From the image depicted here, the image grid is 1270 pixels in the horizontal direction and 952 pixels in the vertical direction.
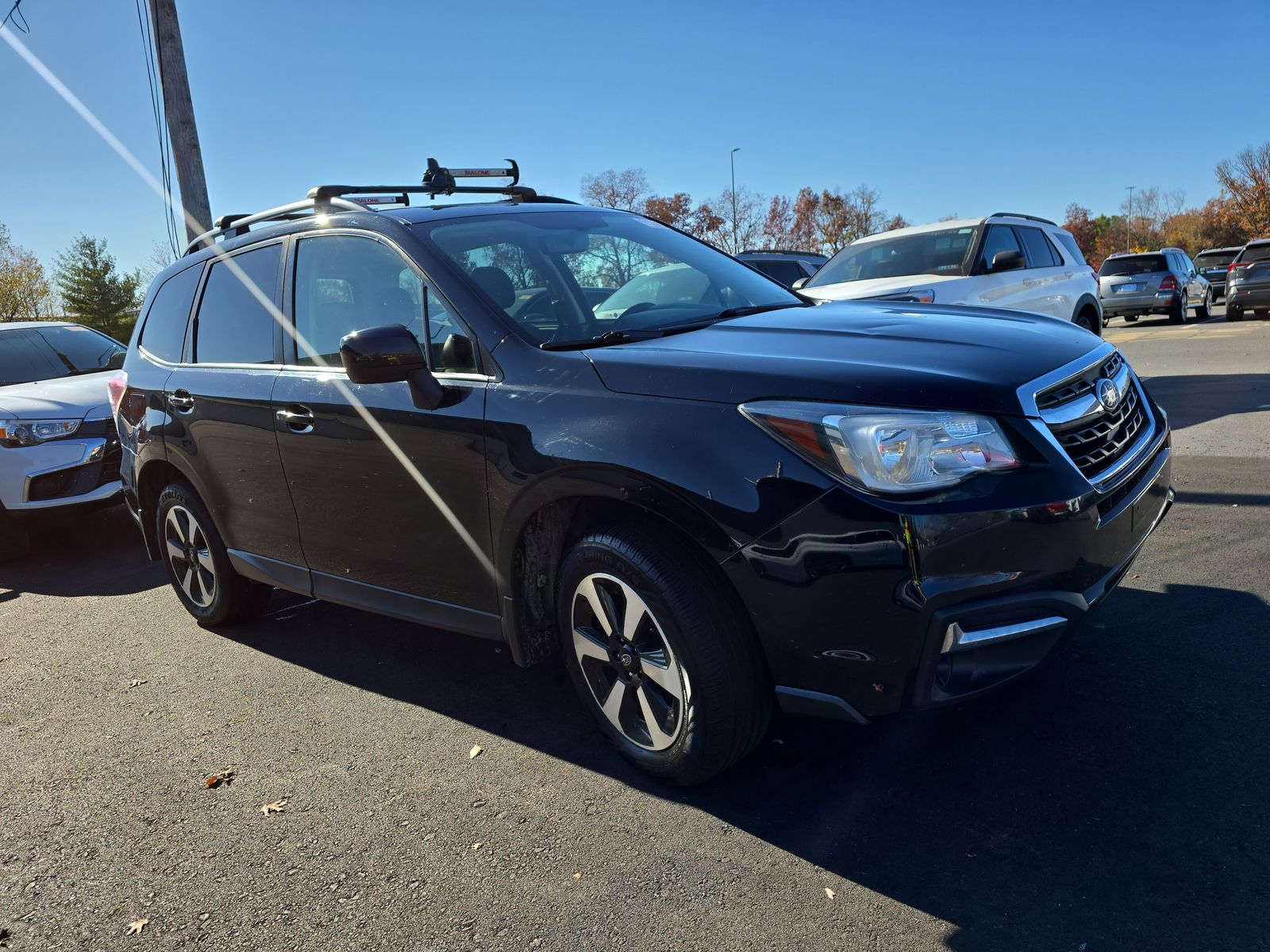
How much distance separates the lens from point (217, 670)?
445 cm

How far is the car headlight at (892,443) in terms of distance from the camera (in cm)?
244

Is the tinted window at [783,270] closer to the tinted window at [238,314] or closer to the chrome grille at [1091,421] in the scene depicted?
the tinted window at [238,314]

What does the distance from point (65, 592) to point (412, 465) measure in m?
3.98

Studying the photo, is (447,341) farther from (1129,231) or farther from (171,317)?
(1129,231)

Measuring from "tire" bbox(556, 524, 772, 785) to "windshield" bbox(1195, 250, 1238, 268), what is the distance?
37.7 m

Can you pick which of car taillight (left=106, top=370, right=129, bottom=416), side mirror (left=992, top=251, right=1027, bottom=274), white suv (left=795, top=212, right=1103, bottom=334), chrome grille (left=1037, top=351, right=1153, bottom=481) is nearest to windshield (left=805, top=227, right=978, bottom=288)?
white suv (left=795, top=212, right=1103, bottom=334)

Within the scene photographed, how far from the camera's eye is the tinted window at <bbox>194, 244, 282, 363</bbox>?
4.17m

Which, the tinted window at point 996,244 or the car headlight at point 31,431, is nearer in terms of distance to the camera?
the car headlight at point 31,431

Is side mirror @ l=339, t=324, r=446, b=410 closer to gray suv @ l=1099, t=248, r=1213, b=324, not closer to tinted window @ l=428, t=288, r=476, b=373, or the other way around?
tinted window @ l=428, t=288, r=476, b=373

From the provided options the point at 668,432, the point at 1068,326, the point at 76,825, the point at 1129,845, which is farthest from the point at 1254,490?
the point at 76,825

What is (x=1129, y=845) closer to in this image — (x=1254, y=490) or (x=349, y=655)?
(x=349, y=655)

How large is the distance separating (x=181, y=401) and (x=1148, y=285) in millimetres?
22807

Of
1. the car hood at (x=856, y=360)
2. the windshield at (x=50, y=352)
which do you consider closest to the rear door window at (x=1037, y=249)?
the car hood at (x=856, y=360)

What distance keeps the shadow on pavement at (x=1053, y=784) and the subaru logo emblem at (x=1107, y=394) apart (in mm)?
712
